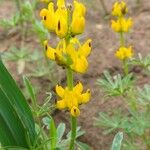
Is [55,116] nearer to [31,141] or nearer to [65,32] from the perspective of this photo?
[31,141]

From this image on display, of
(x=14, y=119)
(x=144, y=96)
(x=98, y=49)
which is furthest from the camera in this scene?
(x=98, y=49)

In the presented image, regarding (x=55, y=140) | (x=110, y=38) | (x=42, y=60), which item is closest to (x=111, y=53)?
(x=110, y=38)

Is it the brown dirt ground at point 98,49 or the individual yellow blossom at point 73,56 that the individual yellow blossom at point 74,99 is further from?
the brown dirt ground at point 98,49

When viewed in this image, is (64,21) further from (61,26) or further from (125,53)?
(125,53)

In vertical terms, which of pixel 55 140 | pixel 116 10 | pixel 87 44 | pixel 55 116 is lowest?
pixel 55 116

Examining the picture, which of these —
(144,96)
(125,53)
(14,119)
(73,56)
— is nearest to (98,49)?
(125,53)

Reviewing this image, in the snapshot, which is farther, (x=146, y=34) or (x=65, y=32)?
(x=146, y=34)
